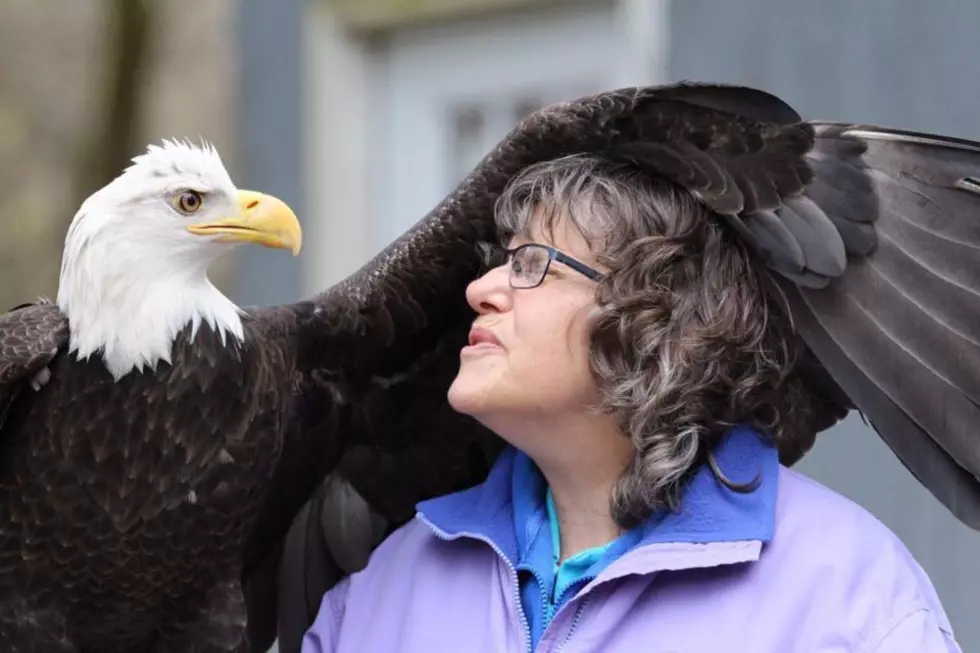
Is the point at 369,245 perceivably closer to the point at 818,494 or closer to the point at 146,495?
the point at 146,495

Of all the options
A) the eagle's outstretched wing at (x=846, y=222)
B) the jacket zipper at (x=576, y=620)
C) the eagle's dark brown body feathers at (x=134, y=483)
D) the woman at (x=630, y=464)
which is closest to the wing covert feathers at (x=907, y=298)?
the eagle's outstretched wing at (x=846, y=222)

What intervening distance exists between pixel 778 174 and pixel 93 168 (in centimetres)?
540

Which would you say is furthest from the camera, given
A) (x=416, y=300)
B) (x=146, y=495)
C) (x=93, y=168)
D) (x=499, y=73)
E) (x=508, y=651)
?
(x=93, y=168)

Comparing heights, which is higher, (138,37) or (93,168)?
(138,37)

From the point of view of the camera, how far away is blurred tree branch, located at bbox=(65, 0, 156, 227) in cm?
702

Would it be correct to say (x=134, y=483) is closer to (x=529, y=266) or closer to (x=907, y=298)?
(x=529, y=266)

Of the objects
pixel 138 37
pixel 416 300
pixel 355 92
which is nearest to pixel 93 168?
pixel 138 37

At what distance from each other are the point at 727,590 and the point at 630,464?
28cm

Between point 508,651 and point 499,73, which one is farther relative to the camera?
point 499,73

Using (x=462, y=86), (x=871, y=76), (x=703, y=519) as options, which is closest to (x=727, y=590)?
(x=703, y=519)

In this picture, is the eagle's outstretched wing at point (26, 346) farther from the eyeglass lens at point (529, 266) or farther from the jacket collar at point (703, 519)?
the eyeglass lens at point (529, 266)

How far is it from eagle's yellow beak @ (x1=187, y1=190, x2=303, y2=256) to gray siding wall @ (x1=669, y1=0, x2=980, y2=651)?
2077mm

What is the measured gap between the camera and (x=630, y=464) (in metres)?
2.17

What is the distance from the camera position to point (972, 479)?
2139mm
